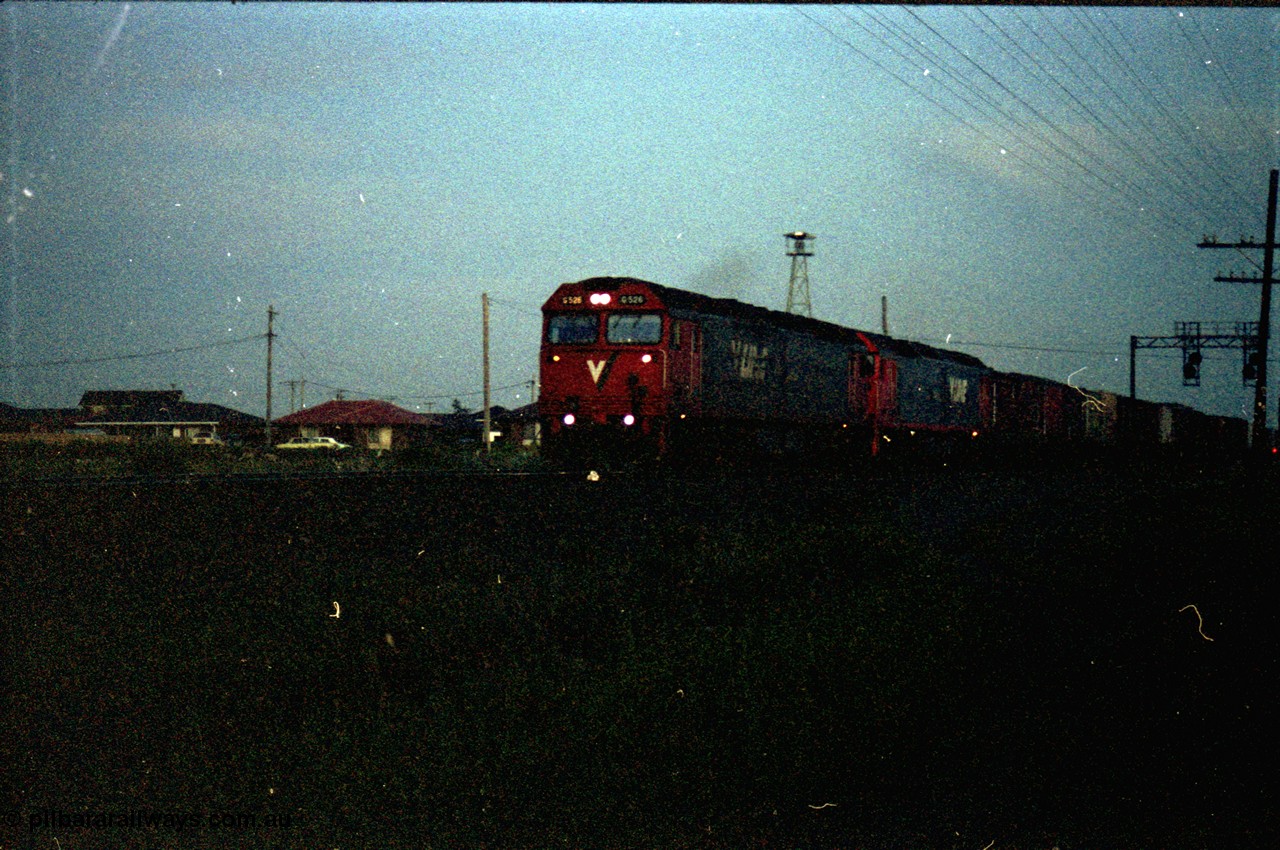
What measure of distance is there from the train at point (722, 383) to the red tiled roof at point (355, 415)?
183ft

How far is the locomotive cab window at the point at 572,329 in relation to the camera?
22812 millimetres

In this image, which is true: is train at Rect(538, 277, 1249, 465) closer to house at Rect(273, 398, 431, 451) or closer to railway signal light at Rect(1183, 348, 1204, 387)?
railway signal light at Rect(1183, 348, 1204, 387)

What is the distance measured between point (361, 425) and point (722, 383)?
64178 mm

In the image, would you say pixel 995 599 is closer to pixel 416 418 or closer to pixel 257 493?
pixel 257 493

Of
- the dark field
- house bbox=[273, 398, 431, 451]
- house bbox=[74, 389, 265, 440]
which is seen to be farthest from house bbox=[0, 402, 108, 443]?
the dark field

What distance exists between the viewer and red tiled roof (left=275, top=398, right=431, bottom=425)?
3339 inches

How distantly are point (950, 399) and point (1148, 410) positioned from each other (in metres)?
23.7

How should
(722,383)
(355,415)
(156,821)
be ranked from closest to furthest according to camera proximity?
(156,821) → (722,383) → (355,415)

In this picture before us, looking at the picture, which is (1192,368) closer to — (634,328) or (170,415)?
(634,328)

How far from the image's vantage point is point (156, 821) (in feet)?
16.0

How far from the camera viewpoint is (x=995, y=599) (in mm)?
9391

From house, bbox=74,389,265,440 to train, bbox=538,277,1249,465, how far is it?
179 feet

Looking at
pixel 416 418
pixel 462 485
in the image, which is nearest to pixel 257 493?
pixel 462 485

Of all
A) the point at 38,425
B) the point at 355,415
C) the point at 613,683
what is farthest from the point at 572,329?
the point at 355,415
